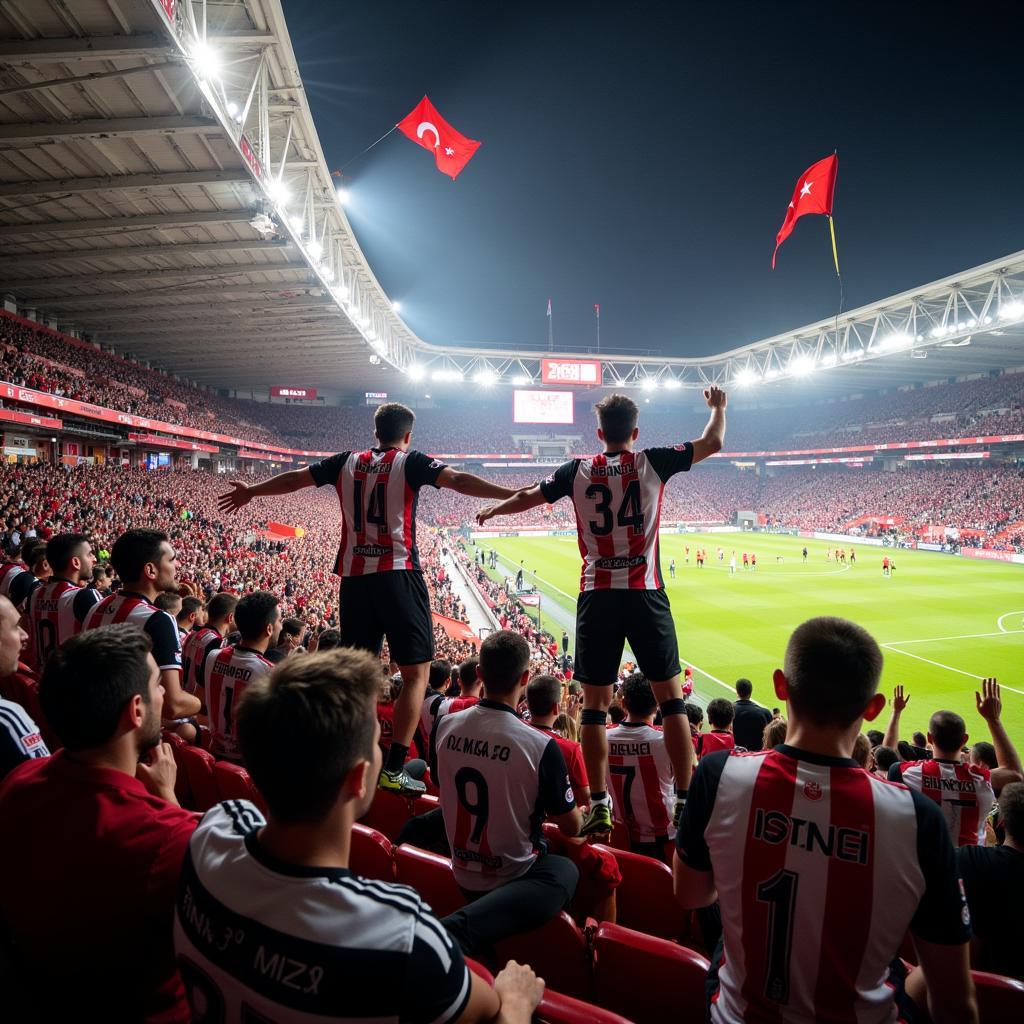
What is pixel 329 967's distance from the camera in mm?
1252

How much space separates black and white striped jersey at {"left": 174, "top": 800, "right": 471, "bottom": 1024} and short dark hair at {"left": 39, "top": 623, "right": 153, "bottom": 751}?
829mm

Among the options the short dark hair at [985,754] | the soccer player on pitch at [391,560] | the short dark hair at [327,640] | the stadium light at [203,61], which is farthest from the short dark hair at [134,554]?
the stadium light at [203,61]

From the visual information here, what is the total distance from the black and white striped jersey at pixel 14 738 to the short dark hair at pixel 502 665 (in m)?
1.95

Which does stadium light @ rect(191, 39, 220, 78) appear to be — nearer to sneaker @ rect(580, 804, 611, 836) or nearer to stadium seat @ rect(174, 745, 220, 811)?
stadium seat @ rect(174, 745, 220, 811)

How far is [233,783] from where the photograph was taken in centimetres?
348

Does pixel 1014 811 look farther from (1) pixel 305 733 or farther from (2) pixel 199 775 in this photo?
(2) pixel 199 775

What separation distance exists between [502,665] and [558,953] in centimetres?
125

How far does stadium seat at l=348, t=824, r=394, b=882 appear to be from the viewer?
282cm

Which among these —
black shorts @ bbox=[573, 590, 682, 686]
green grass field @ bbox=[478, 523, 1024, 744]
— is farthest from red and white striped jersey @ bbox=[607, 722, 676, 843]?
green grass field @ bbox=[478, 523, 1024, 744]

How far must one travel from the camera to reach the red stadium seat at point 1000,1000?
2.05 meters

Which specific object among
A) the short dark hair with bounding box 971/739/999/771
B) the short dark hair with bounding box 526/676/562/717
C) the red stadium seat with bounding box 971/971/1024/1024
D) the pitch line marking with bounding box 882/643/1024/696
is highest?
the short dark hair with bounding box 526/676/562/717

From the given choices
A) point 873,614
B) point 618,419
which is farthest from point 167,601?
point 873,614

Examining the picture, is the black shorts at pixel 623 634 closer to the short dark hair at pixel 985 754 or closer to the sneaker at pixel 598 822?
the sneaker at pixel 598 822

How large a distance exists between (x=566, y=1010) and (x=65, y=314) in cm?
3450
